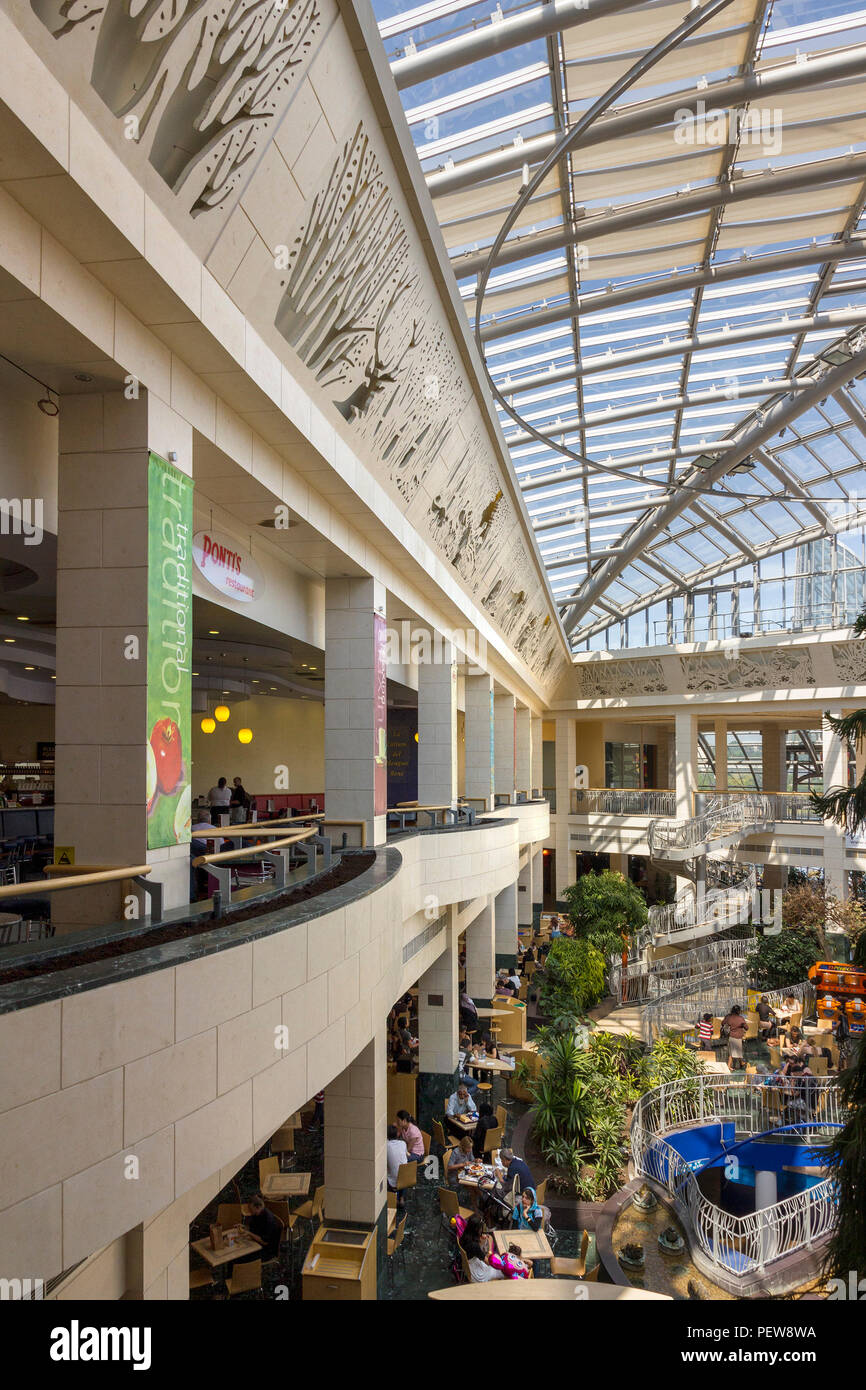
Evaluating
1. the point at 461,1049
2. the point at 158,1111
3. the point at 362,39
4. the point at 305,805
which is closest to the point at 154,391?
the point at 362,39

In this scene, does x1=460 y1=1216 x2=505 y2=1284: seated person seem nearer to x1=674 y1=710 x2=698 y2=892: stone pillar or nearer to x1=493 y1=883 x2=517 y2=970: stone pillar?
x1=493 y1=883 x2=517 y2=970: stone pillar

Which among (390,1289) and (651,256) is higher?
(651,256)

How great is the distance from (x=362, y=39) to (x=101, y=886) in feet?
16.6

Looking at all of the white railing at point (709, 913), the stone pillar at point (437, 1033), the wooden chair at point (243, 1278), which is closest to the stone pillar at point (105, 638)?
the wooden chair at point (243, 1278)

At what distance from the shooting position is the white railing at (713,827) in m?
23.6

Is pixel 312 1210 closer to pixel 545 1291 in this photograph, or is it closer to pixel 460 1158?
pixel 460 1158

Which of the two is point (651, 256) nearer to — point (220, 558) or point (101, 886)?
point (220, 558)

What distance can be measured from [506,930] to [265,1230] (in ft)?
43.7

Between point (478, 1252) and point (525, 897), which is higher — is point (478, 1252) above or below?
below

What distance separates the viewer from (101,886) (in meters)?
4.75

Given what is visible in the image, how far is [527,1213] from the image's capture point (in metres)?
8.95

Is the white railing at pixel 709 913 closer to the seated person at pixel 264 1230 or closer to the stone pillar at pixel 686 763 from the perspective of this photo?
the stone pillar at pixel 686 763

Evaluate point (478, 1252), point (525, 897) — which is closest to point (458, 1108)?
point (478, 1252)
